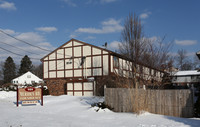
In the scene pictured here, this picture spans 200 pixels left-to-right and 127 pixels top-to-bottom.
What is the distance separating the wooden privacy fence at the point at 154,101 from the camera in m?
10.2

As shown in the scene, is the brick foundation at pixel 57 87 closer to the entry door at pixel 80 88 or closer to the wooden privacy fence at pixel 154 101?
the entry door at pixel 80 88

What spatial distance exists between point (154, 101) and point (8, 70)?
72.9 metres

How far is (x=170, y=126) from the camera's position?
8250 mm

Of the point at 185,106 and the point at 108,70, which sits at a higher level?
the point at 108,70

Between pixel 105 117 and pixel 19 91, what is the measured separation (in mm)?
10276

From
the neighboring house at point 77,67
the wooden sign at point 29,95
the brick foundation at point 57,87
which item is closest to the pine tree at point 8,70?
the neighboring house at point 77,67

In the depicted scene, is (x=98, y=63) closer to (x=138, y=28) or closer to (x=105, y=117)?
(x=138, y=28)

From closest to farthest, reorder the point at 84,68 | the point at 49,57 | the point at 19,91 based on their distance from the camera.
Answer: the point at 19,91 < the point at 84,68 < the point at 49,57

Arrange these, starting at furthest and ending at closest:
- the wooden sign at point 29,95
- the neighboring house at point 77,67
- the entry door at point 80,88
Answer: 1. the entry door at point 80,88
2. the neighboring house at point 77,67
3. the wooden sign at point 29,95

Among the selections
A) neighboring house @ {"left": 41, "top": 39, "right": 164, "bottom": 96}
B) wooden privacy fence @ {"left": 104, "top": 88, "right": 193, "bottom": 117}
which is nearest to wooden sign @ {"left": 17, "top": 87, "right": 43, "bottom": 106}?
neighboring house @ {"left": 41, "top": 39, "right": 164, "bottom": 96}

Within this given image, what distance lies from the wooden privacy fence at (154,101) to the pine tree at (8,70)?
68975 millimetres

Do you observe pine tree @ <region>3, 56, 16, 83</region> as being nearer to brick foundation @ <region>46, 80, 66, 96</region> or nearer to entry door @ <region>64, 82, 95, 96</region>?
brick foundation @ <region>46, 80, 66, 96</region>

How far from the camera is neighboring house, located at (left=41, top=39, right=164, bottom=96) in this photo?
82.5 feet

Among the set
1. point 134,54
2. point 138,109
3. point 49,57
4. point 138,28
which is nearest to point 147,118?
point 138,109
